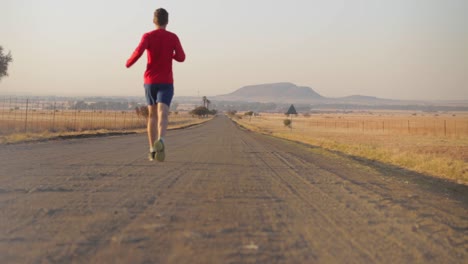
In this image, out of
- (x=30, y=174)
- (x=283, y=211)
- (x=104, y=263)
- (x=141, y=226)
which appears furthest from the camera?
(x=30, y=174)

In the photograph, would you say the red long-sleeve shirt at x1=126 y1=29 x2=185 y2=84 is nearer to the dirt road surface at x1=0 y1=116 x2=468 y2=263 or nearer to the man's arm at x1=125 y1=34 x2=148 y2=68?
the man's arm at x1=125 y1=34 x2=148 y2=68

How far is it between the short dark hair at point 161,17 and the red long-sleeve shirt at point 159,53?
134 millimetres

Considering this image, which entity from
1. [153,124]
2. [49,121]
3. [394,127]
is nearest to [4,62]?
[49,121]

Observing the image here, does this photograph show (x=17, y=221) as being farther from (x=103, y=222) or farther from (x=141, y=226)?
(x=141, y=226)

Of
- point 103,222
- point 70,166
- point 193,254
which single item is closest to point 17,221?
point 103,222

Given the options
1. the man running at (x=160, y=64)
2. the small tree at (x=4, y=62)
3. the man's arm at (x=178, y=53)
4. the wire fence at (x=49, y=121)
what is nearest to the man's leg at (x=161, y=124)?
the man running at (x=160, y=64)

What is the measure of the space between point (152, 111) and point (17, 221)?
11.5 ft

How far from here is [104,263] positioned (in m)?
3.11

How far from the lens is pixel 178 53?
7.09m

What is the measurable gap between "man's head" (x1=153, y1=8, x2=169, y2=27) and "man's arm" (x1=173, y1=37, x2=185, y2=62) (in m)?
0.32

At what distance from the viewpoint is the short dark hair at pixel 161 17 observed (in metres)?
7.00

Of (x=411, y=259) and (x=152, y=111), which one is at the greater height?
(x=152, y=111)

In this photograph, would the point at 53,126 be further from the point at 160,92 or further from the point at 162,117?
the point at 160,92

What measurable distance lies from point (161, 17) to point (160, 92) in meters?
1.15
